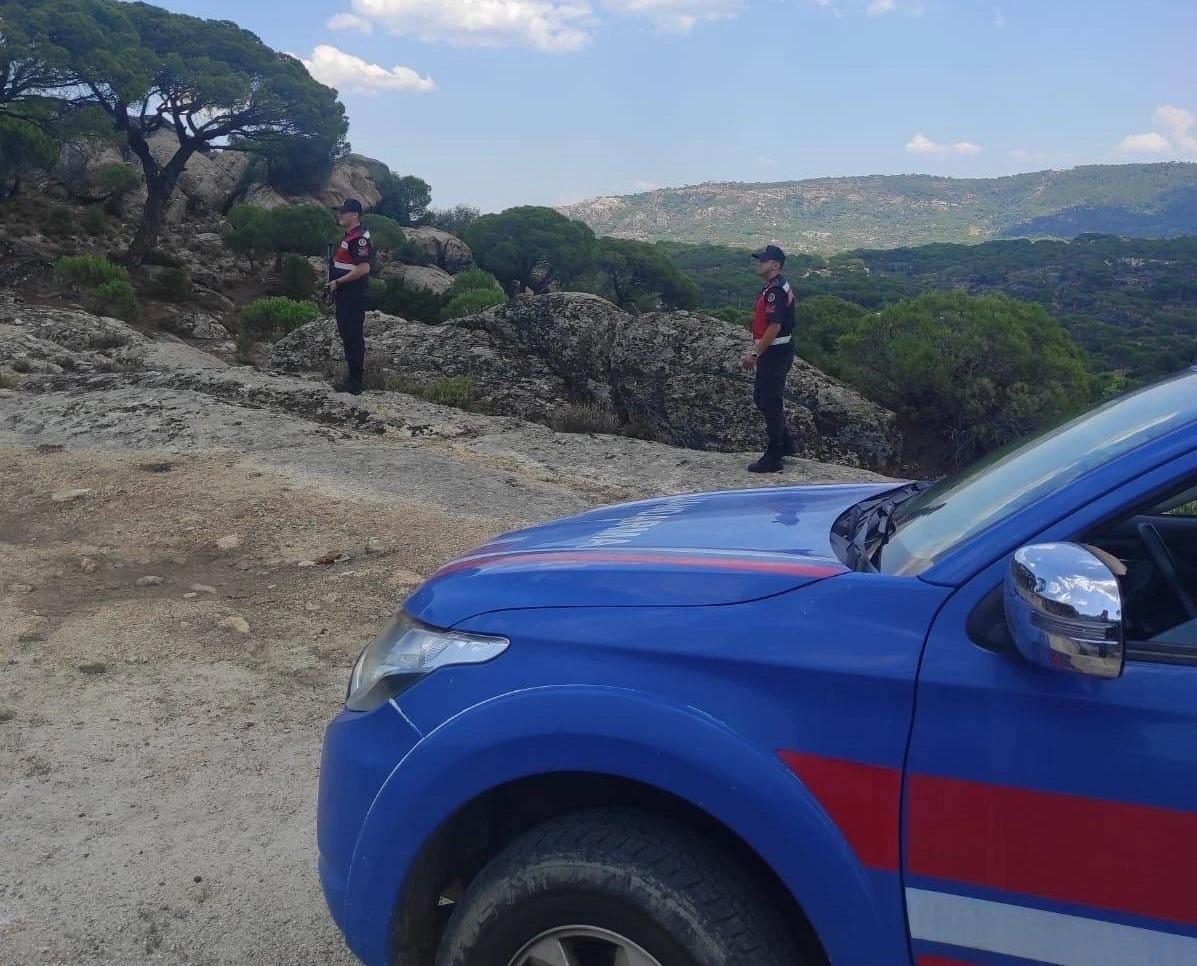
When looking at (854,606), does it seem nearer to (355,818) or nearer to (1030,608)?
(1030,608)

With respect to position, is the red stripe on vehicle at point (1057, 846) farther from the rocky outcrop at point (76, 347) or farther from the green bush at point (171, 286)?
the green bush at point (171, 286)

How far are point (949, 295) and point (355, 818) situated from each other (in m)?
14.7

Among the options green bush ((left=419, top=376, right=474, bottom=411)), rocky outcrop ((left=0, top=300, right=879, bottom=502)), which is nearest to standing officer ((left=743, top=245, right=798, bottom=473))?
rocky outcrop ((left=0, top=300, right=879, bottom=502))

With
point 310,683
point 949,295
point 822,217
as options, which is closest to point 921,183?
point 822,217

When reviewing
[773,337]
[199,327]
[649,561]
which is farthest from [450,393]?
[199,327]

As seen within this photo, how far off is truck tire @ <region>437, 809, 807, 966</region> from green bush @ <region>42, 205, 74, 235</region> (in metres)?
33.1

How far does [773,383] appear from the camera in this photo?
8.38 meters

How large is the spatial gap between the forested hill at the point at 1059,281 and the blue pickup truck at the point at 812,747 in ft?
49.4

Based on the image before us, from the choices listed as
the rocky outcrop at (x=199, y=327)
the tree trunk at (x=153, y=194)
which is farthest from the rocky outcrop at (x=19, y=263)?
the rocky outcrop at (x=199, y=327)

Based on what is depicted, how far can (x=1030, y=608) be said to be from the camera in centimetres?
155

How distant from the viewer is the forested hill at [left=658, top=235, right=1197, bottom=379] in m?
23.5

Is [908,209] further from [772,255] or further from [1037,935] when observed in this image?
[1037,935]

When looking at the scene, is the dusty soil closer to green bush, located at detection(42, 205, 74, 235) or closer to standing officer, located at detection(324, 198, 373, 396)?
standing officer, located at detection(324, 198, 373, 396)

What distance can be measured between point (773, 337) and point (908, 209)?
11417 cm
